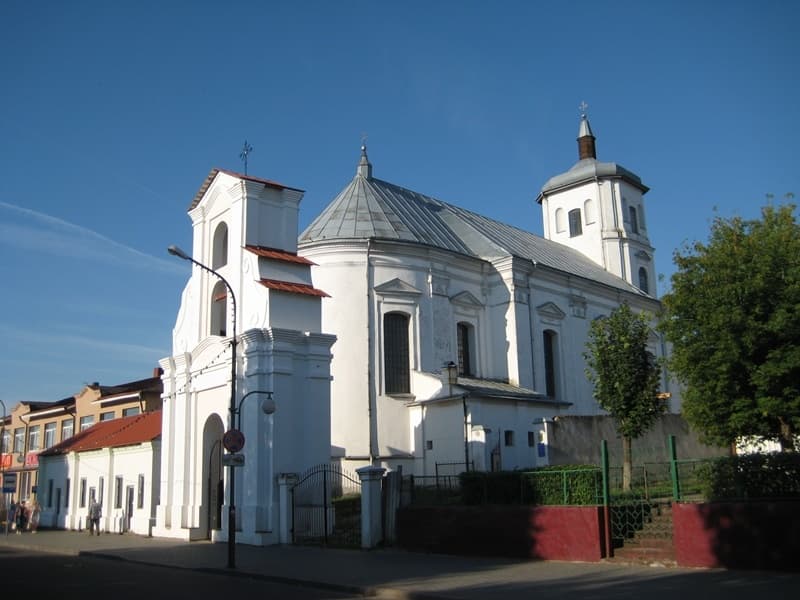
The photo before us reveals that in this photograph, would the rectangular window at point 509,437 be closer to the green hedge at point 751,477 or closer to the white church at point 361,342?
the white church at point 361,342

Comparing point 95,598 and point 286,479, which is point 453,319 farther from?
point 95,598

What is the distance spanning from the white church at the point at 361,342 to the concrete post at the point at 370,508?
3173 millimetres

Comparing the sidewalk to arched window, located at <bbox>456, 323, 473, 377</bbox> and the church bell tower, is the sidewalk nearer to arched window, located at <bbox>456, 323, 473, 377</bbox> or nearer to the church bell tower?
arched window, located at <bbox>456, 323, 473, 377</bbox>

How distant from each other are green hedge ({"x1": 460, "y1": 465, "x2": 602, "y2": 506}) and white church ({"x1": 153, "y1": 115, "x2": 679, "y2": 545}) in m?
5.59

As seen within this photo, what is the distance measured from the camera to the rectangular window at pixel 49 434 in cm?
5378

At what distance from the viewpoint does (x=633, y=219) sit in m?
51.5

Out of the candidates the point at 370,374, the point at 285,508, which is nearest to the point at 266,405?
the point at 285,508

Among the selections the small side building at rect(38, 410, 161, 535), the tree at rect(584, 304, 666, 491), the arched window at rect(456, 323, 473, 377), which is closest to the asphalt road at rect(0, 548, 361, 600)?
the small side building at rect(38, 410, 161, 535)

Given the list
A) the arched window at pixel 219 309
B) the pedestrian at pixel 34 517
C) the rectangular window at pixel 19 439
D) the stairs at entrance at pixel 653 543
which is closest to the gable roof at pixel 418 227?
the arched window at pixel 219 309

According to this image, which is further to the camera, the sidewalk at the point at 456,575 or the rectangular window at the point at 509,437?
the rectangular window at the point at 509,437

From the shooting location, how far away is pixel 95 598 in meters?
12.1

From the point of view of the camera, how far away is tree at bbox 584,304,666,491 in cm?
2555

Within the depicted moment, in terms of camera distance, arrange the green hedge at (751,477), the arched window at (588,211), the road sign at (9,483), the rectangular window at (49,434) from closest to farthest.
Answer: the green hedge at (751,477)
the road sign at (9,483)
the arched window at (588,211)
the rectangular window at (49,434)

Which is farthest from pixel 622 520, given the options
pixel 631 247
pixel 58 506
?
pixel 631 247
